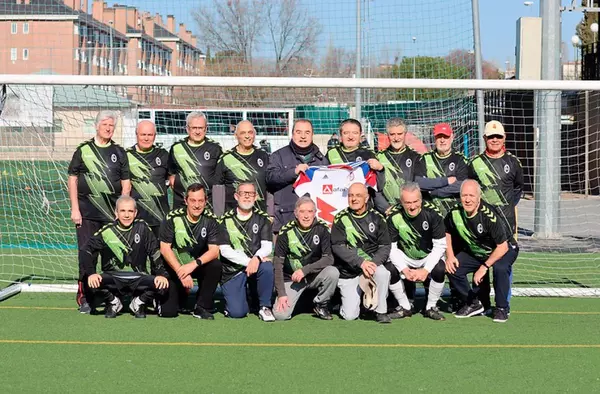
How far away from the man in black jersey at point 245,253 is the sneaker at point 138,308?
2.13ft

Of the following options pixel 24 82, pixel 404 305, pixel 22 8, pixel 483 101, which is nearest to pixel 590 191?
pixel 483 101

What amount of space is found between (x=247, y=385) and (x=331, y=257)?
226cm

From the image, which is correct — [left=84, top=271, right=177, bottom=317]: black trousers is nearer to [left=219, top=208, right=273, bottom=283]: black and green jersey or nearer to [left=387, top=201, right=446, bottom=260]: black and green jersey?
[left=219, top=208, right=273, bottom=283]: black and green jersey

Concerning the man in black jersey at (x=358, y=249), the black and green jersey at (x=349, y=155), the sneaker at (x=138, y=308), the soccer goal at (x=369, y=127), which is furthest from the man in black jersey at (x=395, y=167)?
the sneaker at (x=138, y=308)

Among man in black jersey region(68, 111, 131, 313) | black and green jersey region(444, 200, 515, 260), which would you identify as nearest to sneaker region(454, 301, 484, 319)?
black and green jersey region(444, 200, 515, 260)

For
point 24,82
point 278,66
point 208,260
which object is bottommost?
point 208,260

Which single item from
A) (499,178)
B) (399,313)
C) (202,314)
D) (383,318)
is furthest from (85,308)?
(499,178)

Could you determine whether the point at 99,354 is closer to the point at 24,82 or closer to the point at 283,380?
the point at 283,380

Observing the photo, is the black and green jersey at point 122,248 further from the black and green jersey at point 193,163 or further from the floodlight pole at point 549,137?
the floodlight pole at point 549,137

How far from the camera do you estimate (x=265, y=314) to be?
7023 mm

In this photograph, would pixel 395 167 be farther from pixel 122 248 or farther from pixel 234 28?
pixel 234 28

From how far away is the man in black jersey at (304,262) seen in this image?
7.02 metres

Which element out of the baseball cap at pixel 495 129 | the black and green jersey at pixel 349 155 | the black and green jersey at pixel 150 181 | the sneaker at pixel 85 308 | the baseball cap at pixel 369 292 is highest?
the baseball cap at pixel 495 129

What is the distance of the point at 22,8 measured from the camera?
734 inches
